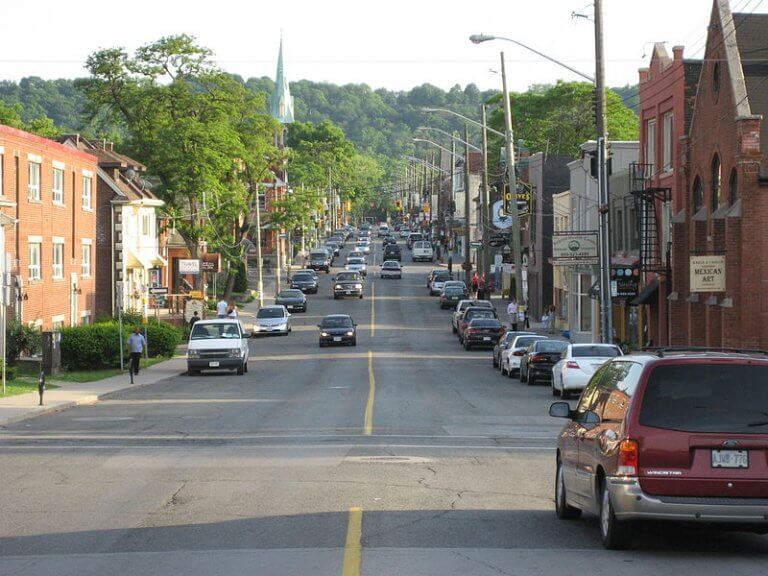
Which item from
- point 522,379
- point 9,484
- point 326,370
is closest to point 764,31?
point 522,379

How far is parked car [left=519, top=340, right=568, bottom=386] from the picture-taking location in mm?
37500

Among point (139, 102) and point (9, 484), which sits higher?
point (139, 102)

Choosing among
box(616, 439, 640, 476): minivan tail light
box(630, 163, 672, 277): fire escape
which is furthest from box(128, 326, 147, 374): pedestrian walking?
box(616, 439, 640, 476): minivan tail light

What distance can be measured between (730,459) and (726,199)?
28.4 m

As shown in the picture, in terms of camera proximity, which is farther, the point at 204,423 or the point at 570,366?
the point at 570,366

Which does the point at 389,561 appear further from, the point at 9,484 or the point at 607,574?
the point at 9,484

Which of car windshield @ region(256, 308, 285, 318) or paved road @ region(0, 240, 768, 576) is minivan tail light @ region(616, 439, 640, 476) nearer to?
paved road @ region(0, 240, 768, 576)

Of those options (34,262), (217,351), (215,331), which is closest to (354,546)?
(217,351)

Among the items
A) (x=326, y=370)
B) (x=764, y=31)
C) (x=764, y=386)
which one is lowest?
(x=326, y=370)

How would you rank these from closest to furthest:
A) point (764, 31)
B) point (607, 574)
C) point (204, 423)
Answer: point (607, 574) < point (204, 423) < point (764, 31)

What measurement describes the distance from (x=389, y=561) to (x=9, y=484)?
7.39 m

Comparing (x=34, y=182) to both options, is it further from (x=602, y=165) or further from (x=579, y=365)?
(x=579, y=365)

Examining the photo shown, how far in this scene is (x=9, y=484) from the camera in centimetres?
1596


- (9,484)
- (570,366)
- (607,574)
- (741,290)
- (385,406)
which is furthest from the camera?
(741,290)
